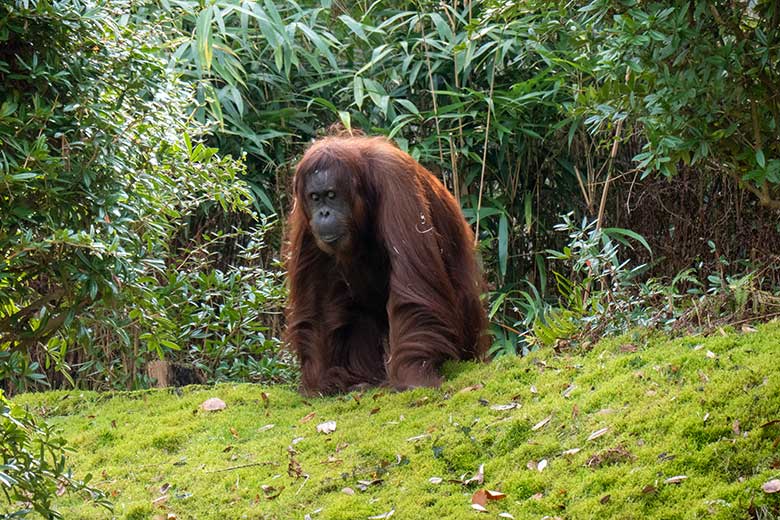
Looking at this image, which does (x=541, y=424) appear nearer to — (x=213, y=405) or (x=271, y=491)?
(x=271, y=491)

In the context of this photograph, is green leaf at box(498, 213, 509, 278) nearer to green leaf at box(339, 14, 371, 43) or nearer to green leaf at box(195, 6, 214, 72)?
green leaf at box(339, 14, 371, 43)

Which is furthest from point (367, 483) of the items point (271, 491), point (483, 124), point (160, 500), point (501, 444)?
point (483, 124)

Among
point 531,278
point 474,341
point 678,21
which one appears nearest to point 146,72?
point 678,21

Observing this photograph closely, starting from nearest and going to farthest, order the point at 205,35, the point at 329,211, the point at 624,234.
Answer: the point at 329,211 < the point at 205,35 < the point at 624,234

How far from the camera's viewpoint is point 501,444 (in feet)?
11.8

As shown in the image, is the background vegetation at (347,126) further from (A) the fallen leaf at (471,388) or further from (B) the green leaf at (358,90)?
(A) the fallen leaf at (471,388)

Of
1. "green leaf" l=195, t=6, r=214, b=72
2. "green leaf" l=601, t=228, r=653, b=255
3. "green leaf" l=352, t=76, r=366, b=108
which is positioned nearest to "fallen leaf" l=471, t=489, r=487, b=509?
"green leaf" l=601, t=228, r=653, b=255

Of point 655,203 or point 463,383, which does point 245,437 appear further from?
point 655,203

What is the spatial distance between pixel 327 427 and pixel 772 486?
1872 millimetres

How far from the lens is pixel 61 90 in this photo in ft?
10.1

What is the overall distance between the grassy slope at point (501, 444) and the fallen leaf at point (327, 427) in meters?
0.03

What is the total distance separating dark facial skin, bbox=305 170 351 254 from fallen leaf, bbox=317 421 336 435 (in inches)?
35.6

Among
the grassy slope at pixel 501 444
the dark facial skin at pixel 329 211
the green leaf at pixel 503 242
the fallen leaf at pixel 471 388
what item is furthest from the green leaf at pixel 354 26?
the fallen leaf at pixel 471 388

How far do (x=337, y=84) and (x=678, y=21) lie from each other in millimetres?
4000
